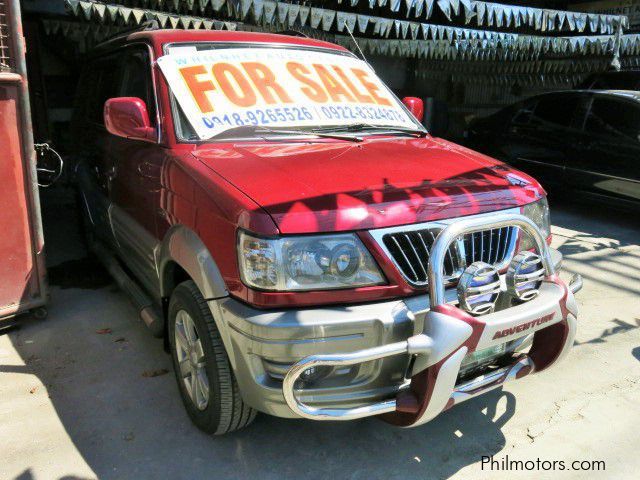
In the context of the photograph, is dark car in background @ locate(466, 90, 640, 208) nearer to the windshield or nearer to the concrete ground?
A: the concrete ground

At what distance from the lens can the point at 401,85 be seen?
12328 mm

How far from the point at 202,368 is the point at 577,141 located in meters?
5.84

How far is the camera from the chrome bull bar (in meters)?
1.90

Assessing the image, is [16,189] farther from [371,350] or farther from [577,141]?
[577,141]

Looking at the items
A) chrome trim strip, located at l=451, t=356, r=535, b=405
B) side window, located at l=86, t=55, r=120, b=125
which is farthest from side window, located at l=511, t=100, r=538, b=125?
chrome trim strip, located at l=451, t=356, r=535, b=405

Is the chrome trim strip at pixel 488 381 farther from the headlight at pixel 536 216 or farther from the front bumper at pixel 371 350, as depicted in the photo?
the headlight at pixel 536 216

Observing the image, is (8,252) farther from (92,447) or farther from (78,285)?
(92,447)

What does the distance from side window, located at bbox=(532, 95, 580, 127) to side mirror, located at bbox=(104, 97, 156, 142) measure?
5714 millimetres

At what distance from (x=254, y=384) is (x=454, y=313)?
824 millimetres

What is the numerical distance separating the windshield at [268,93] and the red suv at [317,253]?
0.01 metres

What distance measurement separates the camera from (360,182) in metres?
2.36

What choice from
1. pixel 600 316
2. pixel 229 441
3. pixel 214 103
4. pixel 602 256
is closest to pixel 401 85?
pixel 602 256

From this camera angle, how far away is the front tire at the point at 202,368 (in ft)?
7.72

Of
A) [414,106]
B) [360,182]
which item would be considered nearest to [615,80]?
[414,106]
